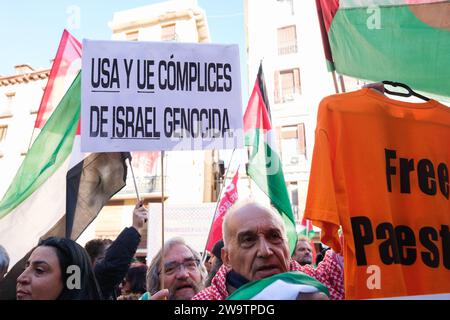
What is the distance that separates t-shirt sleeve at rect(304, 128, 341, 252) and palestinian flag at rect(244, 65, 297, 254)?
1.81 m

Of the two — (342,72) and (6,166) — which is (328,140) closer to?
(342,72)

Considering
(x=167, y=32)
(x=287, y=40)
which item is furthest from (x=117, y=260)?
(x=167, y=32)

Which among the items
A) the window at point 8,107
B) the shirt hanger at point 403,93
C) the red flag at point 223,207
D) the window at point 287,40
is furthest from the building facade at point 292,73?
the window at point 8,107

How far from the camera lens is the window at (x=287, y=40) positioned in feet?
60.8

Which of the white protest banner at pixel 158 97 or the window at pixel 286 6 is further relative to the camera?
the window at pixel 286 6

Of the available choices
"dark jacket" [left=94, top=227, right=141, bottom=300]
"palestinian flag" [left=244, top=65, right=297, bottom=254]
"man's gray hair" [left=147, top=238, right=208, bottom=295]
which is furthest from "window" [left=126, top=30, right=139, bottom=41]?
"dark jacket" [left=94, top=227, right=141, bottom=300]

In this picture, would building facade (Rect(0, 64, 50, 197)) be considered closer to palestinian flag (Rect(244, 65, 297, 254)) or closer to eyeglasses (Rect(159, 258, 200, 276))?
palestinian flag (Rect(244, 65, 297, 254))

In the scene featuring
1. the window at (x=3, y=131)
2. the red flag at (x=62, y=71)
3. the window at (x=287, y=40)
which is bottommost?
the red flag at (x=62, y=71)

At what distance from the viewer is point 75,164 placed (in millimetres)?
3105

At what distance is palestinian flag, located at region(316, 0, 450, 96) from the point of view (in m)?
2.16

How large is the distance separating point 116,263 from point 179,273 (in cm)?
44

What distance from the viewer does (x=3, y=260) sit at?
9.28 ft

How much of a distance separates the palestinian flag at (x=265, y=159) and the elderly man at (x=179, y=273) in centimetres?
107

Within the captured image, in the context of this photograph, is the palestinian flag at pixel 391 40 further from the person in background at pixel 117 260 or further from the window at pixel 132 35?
the window at pixel 132 35
